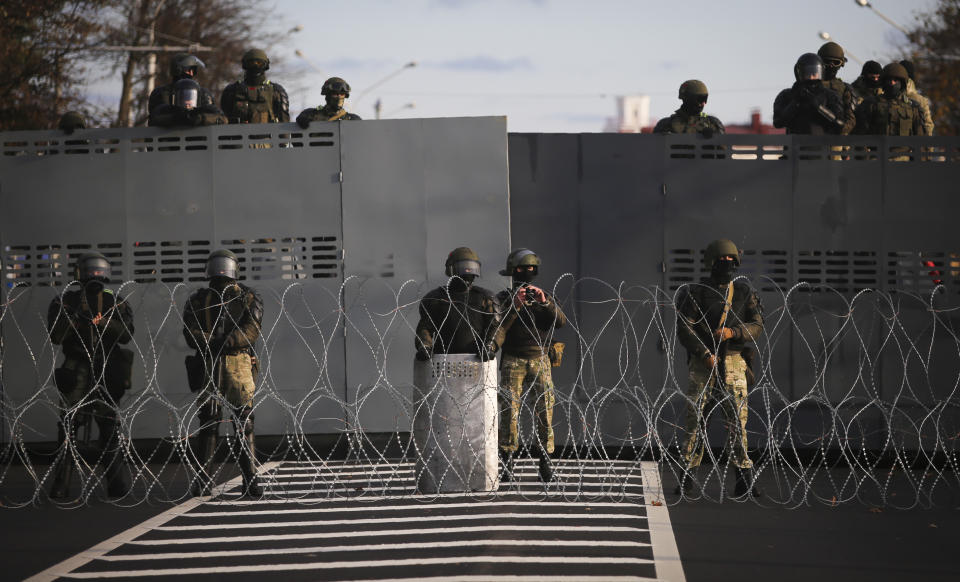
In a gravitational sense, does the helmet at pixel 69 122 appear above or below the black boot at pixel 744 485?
above

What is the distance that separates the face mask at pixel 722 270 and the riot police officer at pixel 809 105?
132 inches

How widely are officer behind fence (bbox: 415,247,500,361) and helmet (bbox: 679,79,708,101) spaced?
3.86 metres

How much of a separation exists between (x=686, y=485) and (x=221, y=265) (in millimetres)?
4182

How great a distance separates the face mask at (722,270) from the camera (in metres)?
10.9

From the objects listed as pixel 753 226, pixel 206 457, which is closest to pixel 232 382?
pixel 206 457

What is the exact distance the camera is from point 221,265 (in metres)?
10.9

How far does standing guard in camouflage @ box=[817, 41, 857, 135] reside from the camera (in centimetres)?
1402

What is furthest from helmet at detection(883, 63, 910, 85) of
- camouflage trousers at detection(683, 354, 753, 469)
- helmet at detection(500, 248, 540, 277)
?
helmet at detection(500, 248, 540, 277)

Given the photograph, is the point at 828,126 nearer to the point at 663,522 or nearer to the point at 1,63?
the point at 663,522

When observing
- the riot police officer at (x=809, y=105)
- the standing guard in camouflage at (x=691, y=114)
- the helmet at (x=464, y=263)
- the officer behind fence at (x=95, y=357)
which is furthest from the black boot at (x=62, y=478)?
the riot police officer at (x=809, y=105)

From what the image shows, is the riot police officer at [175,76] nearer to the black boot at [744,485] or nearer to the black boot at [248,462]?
the black boot at [248,462]

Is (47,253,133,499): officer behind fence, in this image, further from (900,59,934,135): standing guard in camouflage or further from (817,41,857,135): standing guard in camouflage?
(900,59,934,135): standing guard in camouflage

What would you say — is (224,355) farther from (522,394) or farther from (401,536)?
(401,536)

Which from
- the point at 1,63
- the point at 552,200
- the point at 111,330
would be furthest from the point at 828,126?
the point at 1,63
